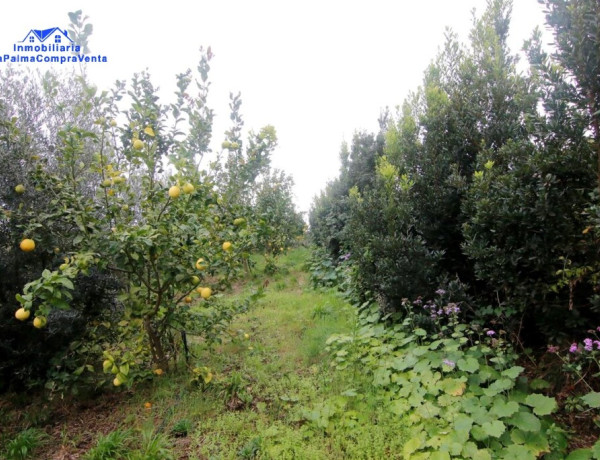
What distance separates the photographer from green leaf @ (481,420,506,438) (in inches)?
76.2

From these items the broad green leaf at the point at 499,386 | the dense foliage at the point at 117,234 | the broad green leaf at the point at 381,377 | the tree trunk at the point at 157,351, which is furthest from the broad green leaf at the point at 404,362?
the tree trunk at the point at 157,351

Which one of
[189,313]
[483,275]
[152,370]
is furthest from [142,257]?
[483,275]

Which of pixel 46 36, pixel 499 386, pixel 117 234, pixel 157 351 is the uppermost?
pixel 46 36

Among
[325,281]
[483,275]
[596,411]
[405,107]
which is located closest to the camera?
[596,411]

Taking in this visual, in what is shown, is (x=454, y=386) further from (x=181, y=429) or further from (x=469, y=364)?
(x=181, y=429)

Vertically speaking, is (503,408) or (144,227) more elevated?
(144,227)

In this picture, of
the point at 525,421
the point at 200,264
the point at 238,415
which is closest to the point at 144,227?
the point at 200,264

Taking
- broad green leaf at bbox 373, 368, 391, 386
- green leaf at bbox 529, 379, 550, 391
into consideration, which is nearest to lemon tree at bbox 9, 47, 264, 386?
broad green leaf at bbox 373, 368, 391, 386

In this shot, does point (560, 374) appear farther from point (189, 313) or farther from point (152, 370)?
point (152, 370)

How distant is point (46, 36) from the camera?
11.5 feet

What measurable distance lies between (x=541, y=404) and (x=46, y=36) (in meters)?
5.33

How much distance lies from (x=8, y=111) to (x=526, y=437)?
191 inches

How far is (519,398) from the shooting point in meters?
2.23

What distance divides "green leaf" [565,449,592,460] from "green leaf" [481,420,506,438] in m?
0.32
